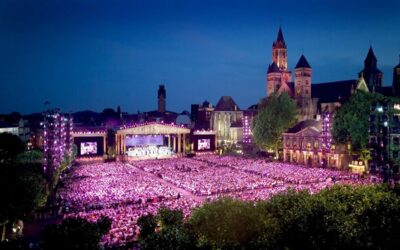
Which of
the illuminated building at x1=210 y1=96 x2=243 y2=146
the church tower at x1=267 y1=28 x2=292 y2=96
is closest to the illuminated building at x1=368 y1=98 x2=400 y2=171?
the church tower at x1=267 y1=28 x2=292 y2=96

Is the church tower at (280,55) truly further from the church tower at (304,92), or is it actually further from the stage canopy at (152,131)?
the stage canopy at (152,131)

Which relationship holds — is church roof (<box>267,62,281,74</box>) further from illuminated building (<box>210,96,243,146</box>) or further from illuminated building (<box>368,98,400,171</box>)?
illuminated building (<box>368,98,400,171</box>)

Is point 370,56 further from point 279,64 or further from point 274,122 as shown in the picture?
point 274,122

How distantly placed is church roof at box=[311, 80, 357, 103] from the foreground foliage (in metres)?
71.5

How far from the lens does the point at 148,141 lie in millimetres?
91938

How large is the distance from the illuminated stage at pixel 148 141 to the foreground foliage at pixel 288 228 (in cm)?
6184

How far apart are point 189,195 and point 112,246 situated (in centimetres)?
1814

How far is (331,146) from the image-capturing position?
64.7 m

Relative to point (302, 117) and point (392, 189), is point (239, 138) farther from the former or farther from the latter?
point (392, 189)

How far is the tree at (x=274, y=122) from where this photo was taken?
75562 millimetres

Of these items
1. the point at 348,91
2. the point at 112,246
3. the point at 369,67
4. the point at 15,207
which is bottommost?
the point at 112,246

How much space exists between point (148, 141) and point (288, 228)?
74.6m

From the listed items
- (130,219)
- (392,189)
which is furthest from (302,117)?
(130,219)

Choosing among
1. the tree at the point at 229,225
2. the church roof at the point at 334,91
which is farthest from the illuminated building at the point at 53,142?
the church roof at the point at 334,91
